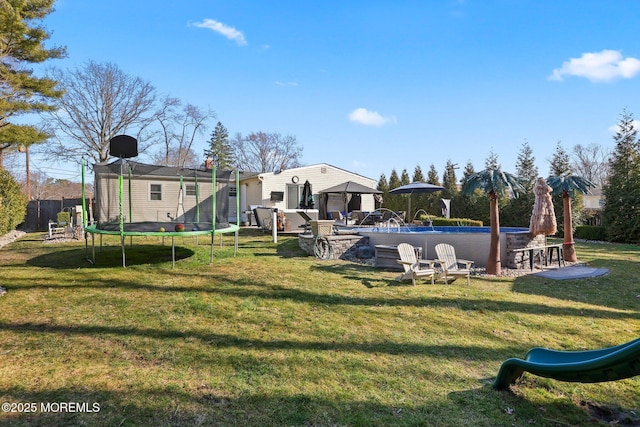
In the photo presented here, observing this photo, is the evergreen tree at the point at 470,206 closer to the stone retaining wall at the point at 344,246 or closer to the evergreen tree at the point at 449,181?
the evergreen tree at the point at 449,181

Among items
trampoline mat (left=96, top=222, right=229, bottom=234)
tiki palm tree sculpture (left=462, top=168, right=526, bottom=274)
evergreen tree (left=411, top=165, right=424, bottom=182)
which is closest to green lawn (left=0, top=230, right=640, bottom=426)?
tiki palm tree sculpture (left=462, top=168, right=526, bottom=274)

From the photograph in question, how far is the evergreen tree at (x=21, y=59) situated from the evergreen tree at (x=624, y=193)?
21.3 m

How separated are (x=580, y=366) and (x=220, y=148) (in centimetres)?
4328

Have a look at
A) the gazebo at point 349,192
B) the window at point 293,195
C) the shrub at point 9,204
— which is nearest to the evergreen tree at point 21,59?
the shrub at point 9,204

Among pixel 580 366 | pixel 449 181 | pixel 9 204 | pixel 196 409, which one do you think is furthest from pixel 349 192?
pixel 196 409

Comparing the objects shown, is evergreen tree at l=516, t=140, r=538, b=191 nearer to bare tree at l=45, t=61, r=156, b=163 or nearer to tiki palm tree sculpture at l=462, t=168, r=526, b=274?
tiki palm tree sculpture at l=462, t=168, r=526, b=274

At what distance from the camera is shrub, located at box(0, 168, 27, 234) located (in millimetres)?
12352

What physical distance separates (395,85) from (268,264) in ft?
34.4

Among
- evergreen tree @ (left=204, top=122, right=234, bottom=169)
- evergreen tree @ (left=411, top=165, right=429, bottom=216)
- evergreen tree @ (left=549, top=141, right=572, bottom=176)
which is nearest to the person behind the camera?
evergreen tree @ (left=549, top=141, right=572, bottom=176)

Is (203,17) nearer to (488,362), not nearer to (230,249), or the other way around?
(230,249)

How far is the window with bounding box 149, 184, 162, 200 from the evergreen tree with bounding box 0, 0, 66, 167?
12.6ft

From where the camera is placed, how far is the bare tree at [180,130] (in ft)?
105

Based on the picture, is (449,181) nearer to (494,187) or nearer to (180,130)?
(494,187)

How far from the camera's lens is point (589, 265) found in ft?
28.3
